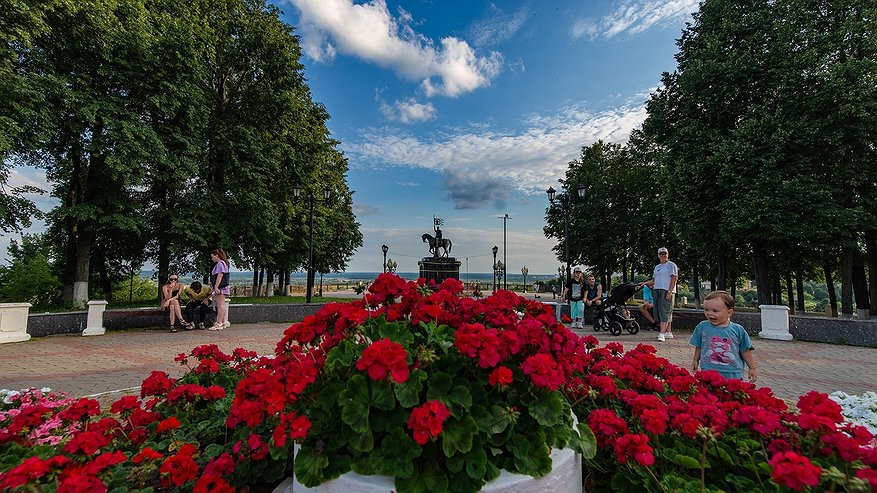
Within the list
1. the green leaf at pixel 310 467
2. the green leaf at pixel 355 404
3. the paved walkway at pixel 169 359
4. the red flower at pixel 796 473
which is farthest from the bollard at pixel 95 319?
the red flower at pixel 796 473

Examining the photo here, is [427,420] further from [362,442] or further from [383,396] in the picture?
[362,442]

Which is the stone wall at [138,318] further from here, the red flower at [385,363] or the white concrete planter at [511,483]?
the red flower at [385,363]

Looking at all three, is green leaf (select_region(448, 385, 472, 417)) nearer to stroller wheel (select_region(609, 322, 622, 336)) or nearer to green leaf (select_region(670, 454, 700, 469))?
green leaf (select_region(670, 454, 700, 469))

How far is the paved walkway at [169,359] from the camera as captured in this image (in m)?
5.29

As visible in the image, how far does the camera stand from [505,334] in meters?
1.83

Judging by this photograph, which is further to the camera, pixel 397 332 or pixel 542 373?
pixel 397 332

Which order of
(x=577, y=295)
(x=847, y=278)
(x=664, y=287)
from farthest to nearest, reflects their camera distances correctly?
(x=847, y=278) < (x=577, y=295) < (x=664, y=287)

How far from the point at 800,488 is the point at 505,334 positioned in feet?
3.79

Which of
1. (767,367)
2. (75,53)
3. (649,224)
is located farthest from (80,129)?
(649,224)

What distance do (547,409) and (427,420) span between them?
58cm

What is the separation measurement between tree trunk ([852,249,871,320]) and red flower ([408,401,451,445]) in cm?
2259

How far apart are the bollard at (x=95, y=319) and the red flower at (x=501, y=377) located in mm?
11555

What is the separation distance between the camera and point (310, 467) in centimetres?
165

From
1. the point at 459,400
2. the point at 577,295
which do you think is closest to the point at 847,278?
the point at 577,295
